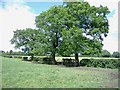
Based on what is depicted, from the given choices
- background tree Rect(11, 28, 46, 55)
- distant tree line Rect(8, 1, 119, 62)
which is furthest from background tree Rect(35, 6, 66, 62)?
background tree Rect(11, 28, 46, 55)

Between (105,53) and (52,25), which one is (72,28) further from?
(105,53)

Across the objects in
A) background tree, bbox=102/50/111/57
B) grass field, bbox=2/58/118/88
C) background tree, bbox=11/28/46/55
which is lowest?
grass field, bbox=2/58/118/88

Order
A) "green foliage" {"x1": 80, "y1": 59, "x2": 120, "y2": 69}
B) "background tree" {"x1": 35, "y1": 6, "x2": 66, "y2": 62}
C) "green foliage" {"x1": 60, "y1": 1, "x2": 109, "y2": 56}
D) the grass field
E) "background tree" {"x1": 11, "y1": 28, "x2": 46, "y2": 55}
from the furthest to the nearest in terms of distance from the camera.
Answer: "background tree" {"x1": 11, "y1": 28, "x2": 46, "y2": 55} → "background tree" {"x1": 35, "y1": 6, "x2": 66, "y2": 62} → "green foliage" {"x1": 60, "y1": 1, "x2": 109, "y2": 56} → "green foliage" {"x1": 80, "y1": 59, "x2": 120, "y2": 69} → the grass field

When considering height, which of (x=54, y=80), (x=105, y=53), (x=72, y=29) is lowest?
(x=54, y=80)

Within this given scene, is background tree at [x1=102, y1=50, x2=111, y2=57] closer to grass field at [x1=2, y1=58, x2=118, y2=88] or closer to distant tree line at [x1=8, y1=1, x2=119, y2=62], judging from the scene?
distant tree line at [x1=8, y1=1, x2=119, y2=62]

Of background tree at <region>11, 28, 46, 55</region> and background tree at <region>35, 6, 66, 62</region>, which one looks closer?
background tree at <region>35, 6, 66, 62</region>

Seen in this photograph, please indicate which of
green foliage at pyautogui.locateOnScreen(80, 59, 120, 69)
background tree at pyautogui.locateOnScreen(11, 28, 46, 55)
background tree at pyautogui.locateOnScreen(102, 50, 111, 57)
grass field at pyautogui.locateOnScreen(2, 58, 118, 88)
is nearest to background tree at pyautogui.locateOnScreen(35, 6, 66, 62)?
green foliage at pyautogui.locateOnScreen(80, 59, 120, 69)

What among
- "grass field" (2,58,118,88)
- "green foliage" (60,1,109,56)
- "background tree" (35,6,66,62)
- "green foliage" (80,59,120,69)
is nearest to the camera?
"grass field" (2,58,118,88)

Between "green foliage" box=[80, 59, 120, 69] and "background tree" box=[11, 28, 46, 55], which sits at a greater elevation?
"background tree" box=[11, 28, 46, 55]

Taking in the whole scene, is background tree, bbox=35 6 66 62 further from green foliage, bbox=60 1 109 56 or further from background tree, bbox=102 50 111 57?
background tree, bbox=102 50 111 57

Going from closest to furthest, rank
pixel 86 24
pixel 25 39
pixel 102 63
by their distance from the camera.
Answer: pixel 102 63
pixel 86 24
pixel 25 39

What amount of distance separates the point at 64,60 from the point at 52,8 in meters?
6.45

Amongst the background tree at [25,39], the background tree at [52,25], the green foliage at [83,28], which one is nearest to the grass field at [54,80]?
the green foliage at [83,28]

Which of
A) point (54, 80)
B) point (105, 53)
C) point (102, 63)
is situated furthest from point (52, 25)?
point (54, 80)
